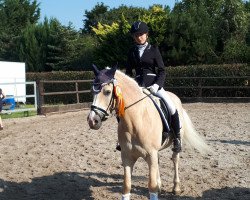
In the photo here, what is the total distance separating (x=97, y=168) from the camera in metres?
7.23

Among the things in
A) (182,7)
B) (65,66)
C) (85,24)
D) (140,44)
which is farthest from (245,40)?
(85,24)

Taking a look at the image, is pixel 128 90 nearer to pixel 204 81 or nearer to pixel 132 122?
pixel 132 122

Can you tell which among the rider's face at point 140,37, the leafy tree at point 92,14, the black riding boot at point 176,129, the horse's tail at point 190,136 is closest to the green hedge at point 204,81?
the horse's tail at point 190,136

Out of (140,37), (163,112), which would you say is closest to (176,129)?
(163,112)

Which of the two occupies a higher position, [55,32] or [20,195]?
[55,32]

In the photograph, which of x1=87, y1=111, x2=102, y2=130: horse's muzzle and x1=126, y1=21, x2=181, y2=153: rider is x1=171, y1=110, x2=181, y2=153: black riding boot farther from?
x1=87, y1=111, x2=102, y2=130: horse's muzzle

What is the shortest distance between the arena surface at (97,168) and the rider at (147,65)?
1.14m

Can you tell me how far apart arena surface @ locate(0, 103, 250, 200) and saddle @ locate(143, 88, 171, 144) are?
3.10 ft

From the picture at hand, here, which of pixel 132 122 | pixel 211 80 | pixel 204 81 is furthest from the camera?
pixel 204 81

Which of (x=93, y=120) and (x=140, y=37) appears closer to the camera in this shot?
(x=93, y=120)

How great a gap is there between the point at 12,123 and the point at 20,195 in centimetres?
896

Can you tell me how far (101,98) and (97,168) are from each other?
125 inches

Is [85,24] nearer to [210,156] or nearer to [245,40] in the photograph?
[245,40]

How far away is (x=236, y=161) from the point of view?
7.47m
